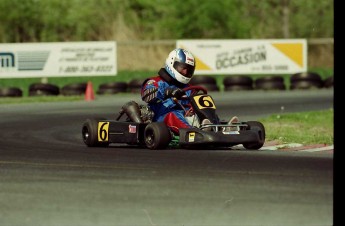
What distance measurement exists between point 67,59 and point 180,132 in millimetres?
17384

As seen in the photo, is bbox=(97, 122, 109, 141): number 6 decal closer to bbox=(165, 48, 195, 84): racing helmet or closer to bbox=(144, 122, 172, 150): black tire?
bbox=(144, 122, 172, 150): black tire

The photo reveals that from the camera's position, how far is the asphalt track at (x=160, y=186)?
7.69 meters

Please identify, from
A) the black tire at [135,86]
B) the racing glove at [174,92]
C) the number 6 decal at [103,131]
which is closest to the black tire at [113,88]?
the black tire at [135,86]

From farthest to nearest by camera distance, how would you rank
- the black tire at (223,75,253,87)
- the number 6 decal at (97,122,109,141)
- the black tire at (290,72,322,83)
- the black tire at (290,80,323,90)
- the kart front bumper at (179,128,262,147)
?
the black tire at (290,72,322,83), the black tire at (290,80,323,90), the black tire at (223,75,253,87), the number 6 decal at (97,122,109,141), the kart front bumper at (179,128,262,147)

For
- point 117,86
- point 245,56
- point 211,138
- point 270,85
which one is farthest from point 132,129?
point 245,56

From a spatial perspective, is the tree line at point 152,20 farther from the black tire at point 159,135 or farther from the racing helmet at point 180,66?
the black tire at point 159,135

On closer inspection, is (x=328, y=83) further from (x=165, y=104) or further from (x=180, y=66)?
(x=165, y=104)

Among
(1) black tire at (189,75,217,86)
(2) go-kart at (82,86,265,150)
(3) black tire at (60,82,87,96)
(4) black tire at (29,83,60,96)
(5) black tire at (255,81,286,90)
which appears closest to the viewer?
(2) go-kart at (82,86,265,150)

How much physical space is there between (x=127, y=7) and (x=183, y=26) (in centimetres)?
427

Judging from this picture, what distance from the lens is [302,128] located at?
1733cm

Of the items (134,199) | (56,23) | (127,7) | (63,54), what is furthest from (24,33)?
(134,199)

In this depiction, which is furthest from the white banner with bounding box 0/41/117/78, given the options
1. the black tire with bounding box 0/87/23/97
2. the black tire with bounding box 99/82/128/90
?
the black tire with bounding box 0/87/23/97

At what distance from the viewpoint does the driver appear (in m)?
12.9
